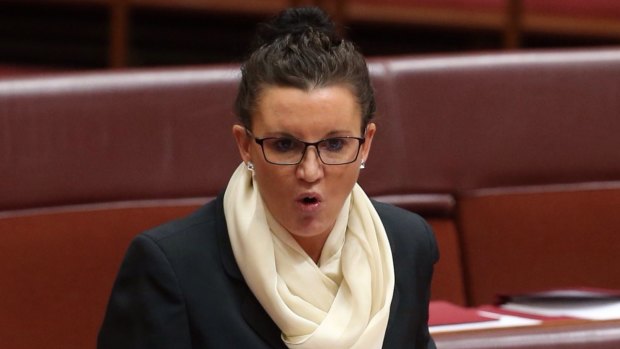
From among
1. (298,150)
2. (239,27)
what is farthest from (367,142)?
(239,27)

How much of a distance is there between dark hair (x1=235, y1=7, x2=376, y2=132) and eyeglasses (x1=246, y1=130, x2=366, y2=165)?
0.02m

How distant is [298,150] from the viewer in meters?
0.47

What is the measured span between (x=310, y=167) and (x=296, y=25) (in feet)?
0.24

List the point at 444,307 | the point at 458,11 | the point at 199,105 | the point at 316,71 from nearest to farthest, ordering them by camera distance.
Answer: the point at 316,71, the point at 444,307, the point at 199,105, the point at 458,11

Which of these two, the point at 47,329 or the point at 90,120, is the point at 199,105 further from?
the point at 47,329

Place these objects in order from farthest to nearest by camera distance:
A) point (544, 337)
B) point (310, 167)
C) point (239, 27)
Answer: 1. point (239, 27)
2. point (544, 337)
3. point (310, 167)

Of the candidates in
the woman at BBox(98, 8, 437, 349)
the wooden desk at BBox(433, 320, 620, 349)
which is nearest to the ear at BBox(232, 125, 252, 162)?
the woman at BBox(98, 8, 437, 349)

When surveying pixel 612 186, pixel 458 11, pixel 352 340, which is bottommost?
pixel 352 340

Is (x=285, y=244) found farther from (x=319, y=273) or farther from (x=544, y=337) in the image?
(x=544, y=337)

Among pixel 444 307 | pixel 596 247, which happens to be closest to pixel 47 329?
pixel 444 307

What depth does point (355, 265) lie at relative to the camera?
1.68ft

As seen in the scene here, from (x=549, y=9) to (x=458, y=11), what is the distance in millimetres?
102

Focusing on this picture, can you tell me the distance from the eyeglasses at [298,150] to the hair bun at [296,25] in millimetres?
49

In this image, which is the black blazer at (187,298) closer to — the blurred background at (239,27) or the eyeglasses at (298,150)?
the eyeglasses at (298,150)
